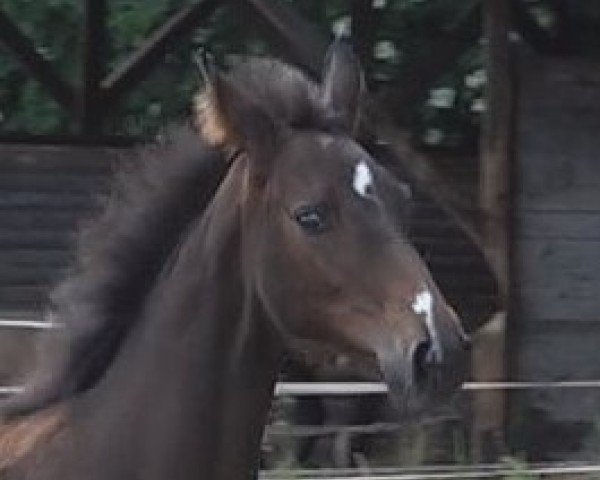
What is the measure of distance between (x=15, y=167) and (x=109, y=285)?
5.78 metres

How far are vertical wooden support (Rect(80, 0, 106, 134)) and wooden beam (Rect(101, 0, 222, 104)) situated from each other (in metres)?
0.07

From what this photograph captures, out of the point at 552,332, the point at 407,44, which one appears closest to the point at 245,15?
the point at 407,44

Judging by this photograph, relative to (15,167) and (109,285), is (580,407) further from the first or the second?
(109,285)

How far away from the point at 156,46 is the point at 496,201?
1852 millimetres

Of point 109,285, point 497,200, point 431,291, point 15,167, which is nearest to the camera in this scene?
point 431,291

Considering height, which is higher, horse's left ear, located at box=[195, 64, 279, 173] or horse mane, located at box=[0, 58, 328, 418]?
horse's left ear, located at box=[195, 64, 279, 173]

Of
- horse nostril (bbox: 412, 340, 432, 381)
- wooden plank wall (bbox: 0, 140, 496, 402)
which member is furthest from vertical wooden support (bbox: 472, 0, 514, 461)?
horse nostril (bbox: 412, 340, 432, 381)

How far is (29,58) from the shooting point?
31.5ft

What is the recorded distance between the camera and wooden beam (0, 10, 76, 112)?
954cm

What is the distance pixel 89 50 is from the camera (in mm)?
9844

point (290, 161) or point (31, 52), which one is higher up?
point (31, 52)

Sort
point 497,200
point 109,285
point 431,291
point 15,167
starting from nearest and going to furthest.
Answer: point 431,291, point 109,285, point 497,200, point 15,167

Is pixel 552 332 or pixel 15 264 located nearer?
pixel 552 332

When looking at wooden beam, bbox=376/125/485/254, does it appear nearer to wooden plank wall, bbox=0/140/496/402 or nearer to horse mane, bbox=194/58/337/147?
wooden plank wall, bbox=0/140/496/402
